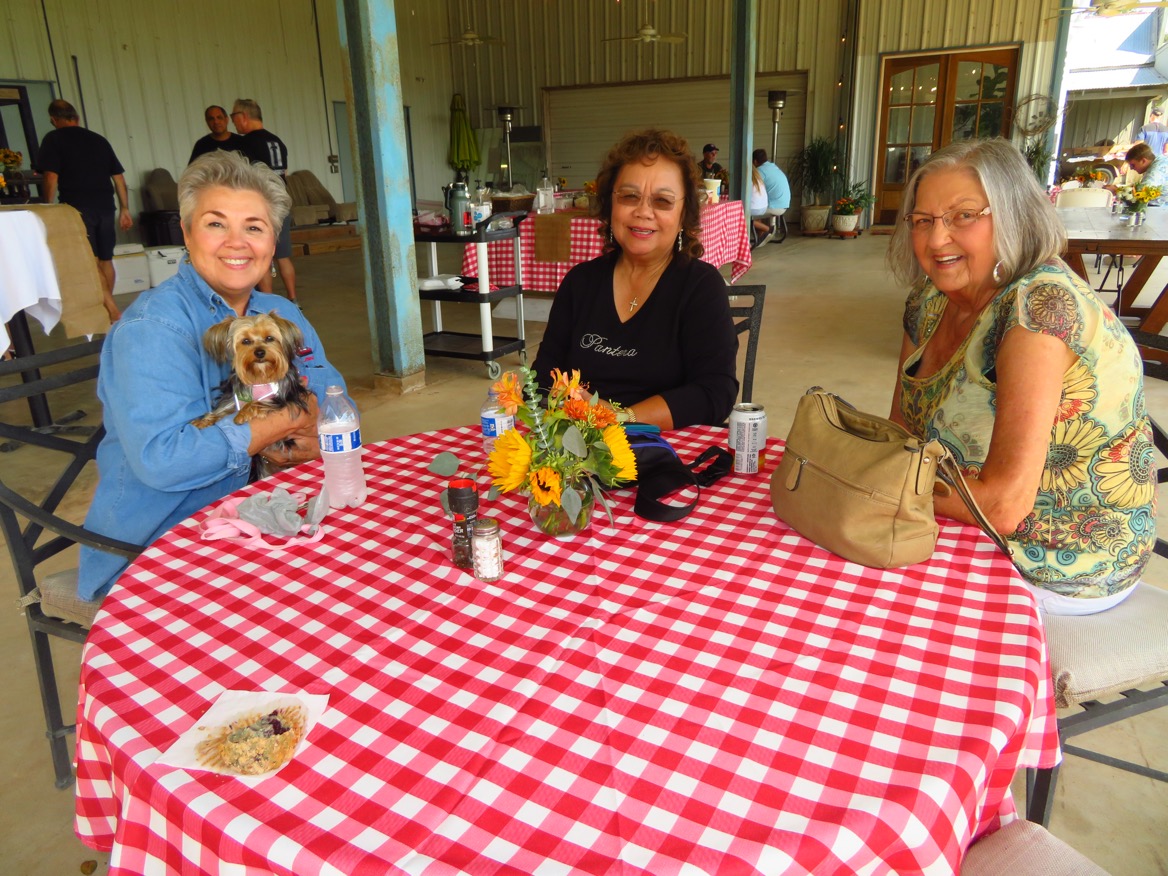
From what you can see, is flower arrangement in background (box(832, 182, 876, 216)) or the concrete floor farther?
flower arrangement in background (box(832, 182, 876, 216))

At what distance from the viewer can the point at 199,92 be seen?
10445mm

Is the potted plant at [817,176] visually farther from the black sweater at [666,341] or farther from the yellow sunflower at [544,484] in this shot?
the yellow sunflower at [544,484]

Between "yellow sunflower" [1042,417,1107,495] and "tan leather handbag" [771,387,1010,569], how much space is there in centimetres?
30

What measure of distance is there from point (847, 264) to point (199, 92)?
28.2 ft

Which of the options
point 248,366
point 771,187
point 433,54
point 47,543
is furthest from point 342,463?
point 433,54

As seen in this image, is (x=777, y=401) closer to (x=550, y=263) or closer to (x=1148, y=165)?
(x=550, y=263)

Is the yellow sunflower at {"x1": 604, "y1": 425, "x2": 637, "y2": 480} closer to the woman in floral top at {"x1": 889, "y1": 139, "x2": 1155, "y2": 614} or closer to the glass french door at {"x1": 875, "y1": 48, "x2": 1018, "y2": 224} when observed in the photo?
the woman in floral top at {"x1": 889, "y1": 139, "x2": 1155, "y2": 614}

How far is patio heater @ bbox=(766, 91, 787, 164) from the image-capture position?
11.9 meters

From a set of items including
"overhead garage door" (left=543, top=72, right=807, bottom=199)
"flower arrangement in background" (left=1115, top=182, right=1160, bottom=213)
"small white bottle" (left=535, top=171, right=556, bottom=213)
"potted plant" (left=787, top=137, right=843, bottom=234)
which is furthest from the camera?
"overhead garage door" (left=543, top=72, right=807, bottom=199)

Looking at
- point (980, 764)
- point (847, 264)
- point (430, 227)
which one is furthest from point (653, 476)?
point (847, 264)

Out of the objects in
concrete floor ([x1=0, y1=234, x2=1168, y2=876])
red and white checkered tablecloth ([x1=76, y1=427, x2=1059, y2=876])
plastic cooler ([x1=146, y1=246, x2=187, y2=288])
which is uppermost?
red and white checkered tablecloth ([x1=76, y1=427, x2=1059, y2=876])

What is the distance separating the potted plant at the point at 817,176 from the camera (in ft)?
40.1

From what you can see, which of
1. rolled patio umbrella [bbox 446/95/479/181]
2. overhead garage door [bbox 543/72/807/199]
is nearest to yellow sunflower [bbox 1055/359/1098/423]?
overhead garage door [bbox 543/72/807/199]

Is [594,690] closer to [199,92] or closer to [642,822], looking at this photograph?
[642,822]
